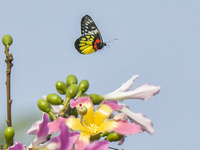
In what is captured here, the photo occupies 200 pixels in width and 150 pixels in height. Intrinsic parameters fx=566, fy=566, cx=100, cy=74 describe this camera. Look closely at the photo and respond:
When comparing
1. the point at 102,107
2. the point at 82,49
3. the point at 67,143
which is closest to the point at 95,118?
the point at 102,107

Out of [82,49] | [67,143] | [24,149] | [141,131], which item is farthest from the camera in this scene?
[82,49]

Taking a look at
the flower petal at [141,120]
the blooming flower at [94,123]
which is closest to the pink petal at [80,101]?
the blooming flower at [94,123]

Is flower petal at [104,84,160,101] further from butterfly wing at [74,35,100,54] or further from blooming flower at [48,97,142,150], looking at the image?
butterfly wing at [74,35,100,54]

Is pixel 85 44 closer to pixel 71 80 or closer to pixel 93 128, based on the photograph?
pixel 71 80

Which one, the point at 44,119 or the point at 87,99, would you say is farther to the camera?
the point at 87,99

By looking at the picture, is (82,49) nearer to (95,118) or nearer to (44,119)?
(95,118)

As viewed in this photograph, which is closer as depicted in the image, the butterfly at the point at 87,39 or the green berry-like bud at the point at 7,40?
the green berry-like bud at the point at 7,40

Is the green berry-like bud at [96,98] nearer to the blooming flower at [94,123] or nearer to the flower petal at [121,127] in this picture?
the blooming flower at [94,123]

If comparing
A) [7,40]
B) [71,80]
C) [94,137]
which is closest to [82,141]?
[94,137]
